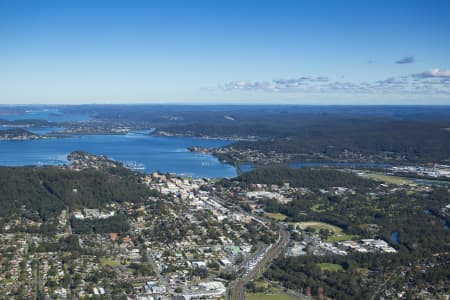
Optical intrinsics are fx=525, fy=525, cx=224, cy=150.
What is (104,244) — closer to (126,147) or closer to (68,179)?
(68,179)

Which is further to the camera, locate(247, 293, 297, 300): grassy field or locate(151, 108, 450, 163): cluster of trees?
locate(151, 108, 450, 163): cluster of trees

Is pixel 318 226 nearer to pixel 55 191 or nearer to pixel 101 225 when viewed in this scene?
pixel 101 225

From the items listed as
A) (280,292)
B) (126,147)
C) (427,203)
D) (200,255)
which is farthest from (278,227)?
(126,147)

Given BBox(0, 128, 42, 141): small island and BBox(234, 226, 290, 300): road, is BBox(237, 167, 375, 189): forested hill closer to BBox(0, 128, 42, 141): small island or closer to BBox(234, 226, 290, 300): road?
BBox(234, 226, 290, 300): road

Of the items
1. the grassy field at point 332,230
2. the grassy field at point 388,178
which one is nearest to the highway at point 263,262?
the grassy field at point 332,230

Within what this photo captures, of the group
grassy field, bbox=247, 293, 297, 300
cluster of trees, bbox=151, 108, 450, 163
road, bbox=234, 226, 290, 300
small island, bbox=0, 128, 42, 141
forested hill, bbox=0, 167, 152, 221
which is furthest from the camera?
small island, bbox=0, 128, 42, 141

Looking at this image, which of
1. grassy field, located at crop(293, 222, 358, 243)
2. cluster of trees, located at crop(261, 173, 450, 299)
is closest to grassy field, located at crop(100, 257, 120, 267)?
cluster of trees, located at crop(261, 173, 450, 299)

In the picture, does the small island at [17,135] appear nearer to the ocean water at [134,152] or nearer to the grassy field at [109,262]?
the ocean water at [134,152]
